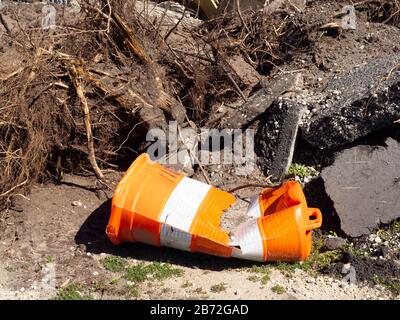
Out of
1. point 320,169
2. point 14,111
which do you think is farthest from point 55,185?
point 320,169

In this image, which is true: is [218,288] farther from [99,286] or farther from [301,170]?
[301,170]

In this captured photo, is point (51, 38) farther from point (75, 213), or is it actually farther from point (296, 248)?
point (296, 248)

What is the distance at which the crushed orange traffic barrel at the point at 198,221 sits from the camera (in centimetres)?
508

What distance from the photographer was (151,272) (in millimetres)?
5168

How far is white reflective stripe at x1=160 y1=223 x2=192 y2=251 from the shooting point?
5.09m

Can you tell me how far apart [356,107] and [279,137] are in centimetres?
76

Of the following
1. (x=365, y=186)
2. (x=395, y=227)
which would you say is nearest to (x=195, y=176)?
(x=365, y=186)

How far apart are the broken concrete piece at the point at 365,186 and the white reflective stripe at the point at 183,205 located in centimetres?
111

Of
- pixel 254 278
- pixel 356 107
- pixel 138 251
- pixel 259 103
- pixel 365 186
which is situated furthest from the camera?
pixel 259 103

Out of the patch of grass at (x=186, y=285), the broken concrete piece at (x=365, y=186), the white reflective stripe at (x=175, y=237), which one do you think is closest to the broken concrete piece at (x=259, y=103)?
the broken concrete piece at (x=365, y=186)

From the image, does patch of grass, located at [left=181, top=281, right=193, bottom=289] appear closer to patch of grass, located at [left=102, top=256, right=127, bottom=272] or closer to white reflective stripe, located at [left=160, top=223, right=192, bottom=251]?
white reflective stripe, located at [left=160, top=223, right=192, bottom=251]

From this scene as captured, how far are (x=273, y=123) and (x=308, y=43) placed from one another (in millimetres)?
1344

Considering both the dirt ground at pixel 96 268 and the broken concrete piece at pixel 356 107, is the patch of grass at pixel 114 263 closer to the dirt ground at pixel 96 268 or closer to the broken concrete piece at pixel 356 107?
the dirt ground at pixel 96 268

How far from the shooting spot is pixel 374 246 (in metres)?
5.37
